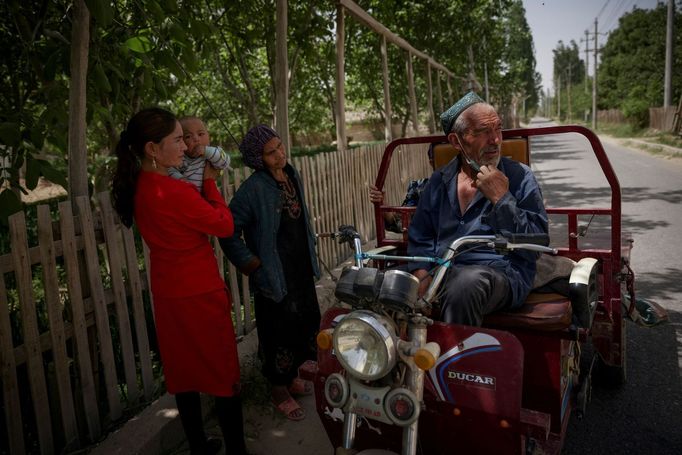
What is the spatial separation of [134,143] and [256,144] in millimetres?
751

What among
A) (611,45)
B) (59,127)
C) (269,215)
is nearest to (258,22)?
(59,127)

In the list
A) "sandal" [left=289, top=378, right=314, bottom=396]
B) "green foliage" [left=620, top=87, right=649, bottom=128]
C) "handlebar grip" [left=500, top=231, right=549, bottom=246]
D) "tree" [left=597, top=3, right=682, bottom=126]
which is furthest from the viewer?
"tree" [left=597, top=3, right=682, bottom=126]

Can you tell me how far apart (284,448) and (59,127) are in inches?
114

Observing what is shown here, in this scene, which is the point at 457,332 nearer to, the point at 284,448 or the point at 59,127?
the point at 284,448

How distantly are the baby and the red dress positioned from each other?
17 cm

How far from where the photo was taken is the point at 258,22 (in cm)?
848

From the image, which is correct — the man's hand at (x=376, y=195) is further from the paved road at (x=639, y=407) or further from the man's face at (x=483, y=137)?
the paved road at (x=639, y=407)

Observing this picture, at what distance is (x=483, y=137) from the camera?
2564 mm

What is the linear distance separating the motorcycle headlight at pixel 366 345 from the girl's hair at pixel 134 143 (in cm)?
125

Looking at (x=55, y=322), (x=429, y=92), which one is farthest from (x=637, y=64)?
(x=55, y=322)

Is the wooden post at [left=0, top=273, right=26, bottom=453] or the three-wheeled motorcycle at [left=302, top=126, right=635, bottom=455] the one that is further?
the wooden post at [left=0, top=273, right=26, bottom=453]

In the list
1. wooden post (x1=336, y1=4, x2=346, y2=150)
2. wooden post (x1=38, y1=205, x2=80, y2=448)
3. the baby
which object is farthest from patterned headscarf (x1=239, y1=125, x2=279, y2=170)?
wooden post (x1=336, y1=4, x2=346, y2=150)

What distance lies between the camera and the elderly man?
7.14 ft

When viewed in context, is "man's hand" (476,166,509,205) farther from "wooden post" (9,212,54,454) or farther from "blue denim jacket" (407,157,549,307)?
"wooden post" (9,212,54,454)
